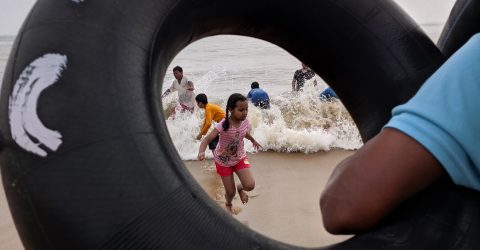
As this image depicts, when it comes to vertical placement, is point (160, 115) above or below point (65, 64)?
below

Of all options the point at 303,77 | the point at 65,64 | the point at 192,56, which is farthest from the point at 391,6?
the point at 192,56

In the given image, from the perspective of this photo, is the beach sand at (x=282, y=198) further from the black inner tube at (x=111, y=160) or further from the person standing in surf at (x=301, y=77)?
the person standing in surf at (x=301, y=77)

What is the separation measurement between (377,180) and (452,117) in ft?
0.66

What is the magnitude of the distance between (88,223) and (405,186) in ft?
2.65

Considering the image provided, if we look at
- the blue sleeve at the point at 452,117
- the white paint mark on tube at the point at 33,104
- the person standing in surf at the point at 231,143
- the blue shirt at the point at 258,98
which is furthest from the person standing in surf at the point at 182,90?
the blue sleeve at the point at 452,117

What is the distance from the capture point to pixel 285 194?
5.32 m

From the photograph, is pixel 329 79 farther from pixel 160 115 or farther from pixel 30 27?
pixel 30 27

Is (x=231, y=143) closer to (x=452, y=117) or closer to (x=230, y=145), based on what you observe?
(x=230, y=145)

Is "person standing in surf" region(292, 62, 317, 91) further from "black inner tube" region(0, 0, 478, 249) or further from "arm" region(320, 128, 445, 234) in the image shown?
"arm" region(320, 128, 445, 234)

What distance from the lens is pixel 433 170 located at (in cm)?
89

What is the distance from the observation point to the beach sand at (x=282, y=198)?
4.20 meters

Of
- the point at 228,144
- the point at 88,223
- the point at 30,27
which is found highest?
the point at 30,27

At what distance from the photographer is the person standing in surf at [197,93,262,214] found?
4312 mm

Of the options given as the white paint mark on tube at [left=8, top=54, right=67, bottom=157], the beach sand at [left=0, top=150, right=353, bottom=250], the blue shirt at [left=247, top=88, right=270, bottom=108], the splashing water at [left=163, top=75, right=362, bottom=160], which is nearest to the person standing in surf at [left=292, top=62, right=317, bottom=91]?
the splashing water at [left=163, top=75, right=362, bottom=160]
